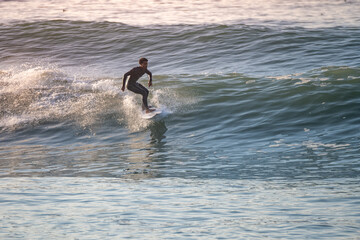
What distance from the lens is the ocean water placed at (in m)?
6.59

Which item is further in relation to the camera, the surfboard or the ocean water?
the surfboard

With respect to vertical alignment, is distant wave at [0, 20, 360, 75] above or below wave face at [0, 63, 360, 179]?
above

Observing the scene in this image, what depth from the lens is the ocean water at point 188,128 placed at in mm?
6586

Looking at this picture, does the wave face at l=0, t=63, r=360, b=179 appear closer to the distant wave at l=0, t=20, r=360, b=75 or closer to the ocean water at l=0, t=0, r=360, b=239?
the ocean water at l=0, t=0, r=360, b=239

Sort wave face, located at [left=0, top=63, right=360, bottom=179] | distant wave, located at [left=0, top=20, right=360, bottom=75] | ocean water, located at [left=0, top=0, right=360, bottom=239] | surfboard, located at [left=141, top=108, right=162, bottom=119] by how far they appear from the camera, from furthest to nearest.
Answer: distant wave, located at [left=0, top=20, right=360, bottom=75], surfboard, located at [left=141, top=108, right=162, bottom=119], wave face, located at [left=0, top=63, right=360, bottom=179], ocean water, located at [left=0, top=0, right=360, bottom=239]

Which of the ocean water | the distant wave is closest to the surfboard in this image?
the ocean water

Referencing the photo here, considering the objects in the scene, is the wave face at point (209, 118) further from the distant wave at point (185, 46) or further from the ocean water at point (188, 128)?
the distant wave at point (185, 46)

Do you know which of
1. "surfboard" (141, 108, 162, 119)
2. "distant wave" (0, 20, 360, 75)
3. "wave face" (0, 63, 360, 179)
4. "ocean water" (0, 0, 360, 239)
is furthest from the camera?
"distant wave" (0, 20, 360, 75)

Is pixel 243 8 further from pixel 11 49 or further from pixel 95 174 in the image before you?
pixel 95 174

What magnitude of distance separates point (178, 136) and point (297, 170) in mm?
5308

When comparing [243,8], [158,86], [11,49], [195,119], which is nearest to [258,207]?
[195,119]

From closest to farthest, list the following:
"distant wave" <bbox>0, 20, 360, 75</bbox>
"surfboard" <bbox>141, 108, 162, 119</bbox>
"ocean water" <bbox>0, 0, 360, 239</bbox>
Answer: "ocean water" <bbox>0, 0, 360, 239</bbox> < "surfboard" <bbox>141, 108, 162, 119</bbox> < "distant wave" <bbox>0, 20, 360, 75</bbox>

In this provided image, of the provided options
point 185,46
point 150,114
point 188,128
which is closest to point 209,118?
point 188,128

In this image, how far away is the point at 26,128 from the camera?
16.8 m
